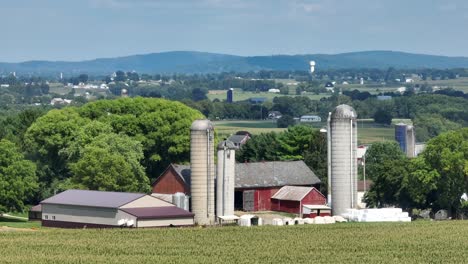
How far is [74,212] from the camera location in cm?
7838

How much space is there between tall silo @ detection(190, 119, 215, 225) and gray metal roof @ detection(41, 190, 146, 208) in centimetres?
543

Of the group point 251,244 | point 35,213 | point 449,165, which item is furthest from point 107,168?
point 251,244

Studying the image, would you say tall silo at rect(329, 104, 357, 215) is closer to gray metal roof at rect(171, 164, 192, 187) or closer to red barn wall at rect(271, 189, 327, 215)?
red barn wall at rect(271, 189, 327, 215)

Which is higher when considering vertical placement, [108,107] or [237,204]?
[108,107]

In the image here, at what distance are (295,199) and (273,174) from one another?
4.49 metres

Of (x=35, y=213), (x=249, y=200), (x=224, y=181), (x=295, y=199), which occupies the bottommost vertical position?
(x=35, y=213)

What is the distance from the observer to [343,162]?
8044 centimetres

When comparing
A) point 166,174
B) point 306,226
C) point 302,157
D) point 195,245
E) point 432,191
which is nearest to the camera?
point 195,245

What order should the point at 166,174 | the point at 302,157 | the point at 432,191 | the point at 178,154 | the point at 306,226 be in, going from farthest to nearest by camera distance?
the point at 302,157 → the point at 178,154 → the point at 166,174 → the point at 432,191 → the point at 306,226

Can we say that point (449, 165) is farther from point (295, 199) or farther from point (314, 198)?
point (295, 199)

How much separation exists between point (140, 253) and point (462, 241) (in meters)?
16.5

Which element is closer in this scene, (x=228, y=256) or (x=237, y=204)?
(x=228, y=256)

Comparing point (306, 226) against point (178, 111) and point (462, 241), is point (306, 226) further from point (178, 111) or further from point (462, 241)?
point (178, 111)

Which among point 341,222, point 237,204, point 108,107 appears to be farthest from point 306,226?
point 108,107
